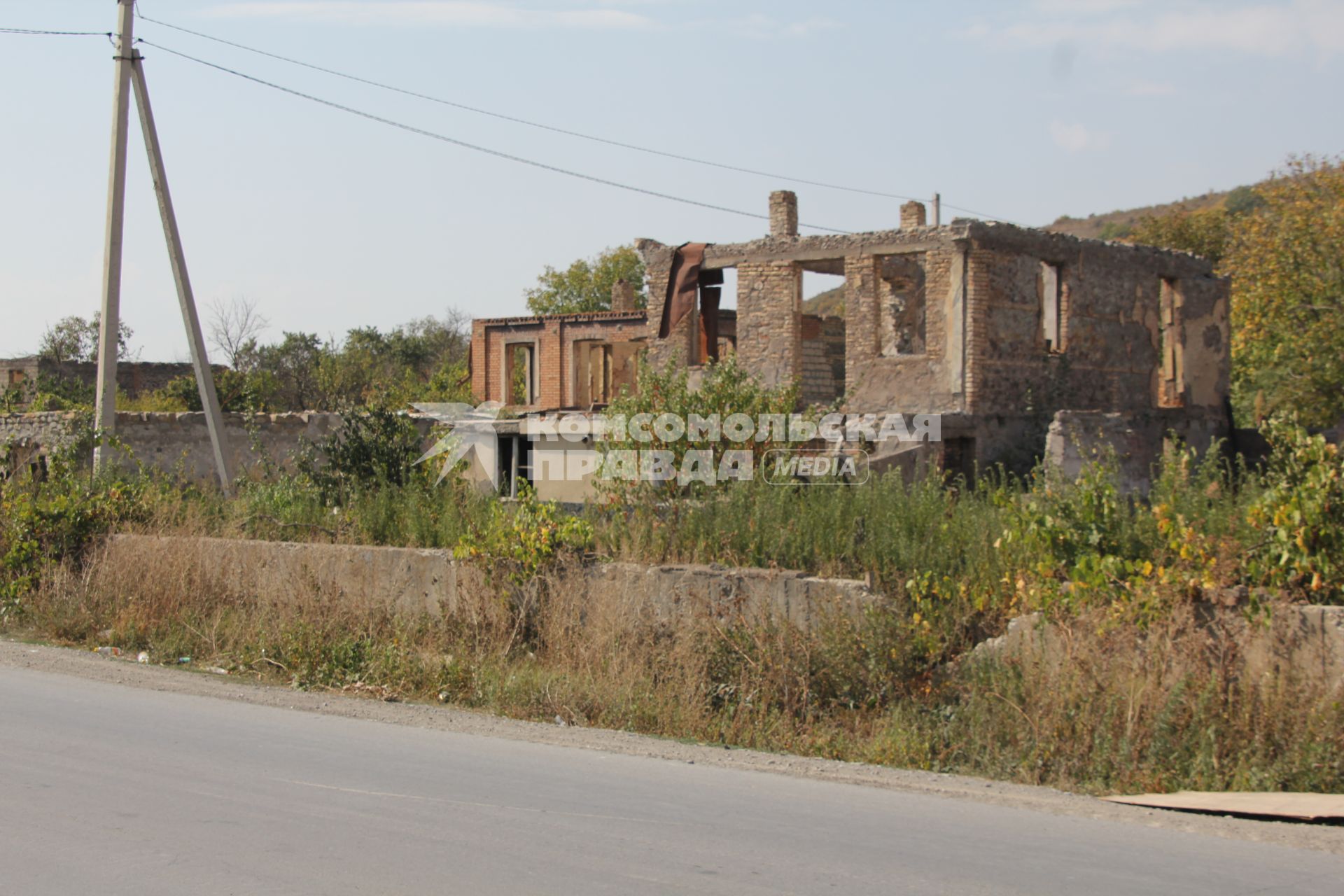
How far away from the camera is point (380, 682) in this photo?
9195mm

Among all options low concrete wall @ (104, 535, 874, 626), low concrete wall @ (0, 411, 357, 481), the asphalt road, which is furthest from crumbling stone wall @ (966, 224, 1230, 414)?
the asphalt road

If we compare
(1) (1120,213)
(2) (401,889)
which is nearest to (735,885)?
(2) (401,889)

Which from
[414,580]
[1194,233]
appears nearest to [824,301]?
[1194,233]

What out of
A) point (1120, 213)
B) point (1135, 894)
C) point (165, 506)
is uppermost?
point (1120, 213)

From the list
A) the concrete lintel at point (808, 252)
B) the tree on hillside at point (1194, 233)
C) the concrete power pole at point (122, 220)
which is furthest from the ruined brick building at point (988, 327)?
the tree on hillside at point (1194, 233)

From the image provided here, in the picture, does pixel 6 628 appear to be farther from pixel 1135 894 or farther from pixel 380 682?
pixel 1135 894

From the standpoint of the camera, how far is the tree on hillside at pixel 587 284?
164 feet

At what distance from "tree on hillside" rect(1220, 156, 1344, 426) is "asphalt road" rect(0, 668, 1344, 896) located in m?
23.2

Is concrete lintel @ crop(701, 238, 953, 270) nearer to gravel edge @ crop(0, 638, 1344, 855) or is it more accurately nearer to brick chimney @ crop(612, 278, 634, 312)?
gravel edge @ crop(0, 638, 1344, 855)

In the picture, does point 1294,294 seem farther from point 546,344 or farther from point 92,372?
point 92,372

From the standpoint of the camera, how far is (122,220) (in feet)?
52.9

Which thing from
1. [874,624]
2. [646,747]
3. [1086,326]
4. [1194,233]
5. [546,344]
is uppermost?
[1194,233]

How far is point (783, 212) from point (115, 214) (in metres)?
13.7

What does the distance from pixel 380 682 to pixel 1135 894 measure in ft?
19.7
